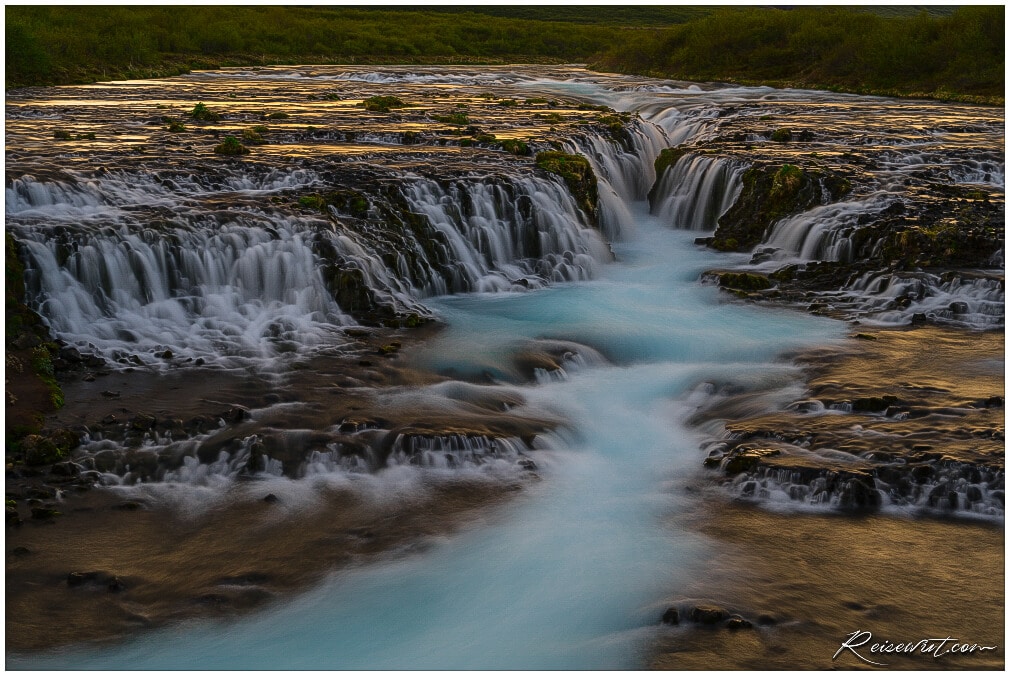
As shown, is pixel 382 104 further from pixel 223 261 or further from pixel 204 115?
pixel 223 261

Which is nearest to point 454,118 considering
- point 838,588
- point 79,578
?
point 79,578

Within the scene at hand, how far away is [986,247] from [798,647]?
42.2 ft

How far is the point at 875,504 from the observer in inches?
380

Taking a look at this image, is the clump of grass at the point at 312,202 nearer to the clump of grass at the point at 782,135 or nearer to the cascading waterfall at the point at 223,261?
the cascading waterfall at the point at 223,261

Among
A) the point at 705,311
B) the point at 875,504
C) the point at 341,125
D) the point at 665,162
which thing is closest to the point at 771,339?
the point at 705,311

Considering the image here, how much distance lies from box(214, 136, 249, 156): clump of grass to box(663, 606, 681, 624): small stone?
50.5 feet

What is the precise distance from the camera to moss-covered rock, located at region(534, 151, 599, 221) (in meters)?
21.2

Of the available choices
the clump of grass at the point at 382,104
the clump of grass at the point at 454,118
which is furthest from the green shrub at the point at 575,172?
the clump of grass at the point at 382,104

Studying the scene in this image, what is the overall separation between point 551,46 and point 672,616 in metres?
71.4

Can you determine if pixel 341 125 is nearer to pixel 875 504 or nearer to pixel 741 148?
pixel 741 148

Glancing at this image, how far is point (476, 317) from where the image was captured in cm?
1606

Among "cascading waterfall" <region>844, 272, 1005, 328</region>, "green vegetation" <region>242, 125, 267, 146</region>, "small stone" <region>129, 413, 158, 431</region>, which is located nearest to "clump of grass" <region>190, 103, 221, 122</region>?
"green vegetation" <region>242, 125, 267, 146</region>

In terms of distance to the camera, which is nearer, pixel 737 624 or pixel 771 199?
pixel 737 624

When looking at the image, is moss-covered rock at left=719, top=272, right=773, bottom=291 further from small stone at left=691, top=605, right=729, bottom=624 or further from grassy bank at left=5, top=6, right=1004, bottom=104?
grassy bank at left=5, top=6, right=1004, bottom=104
